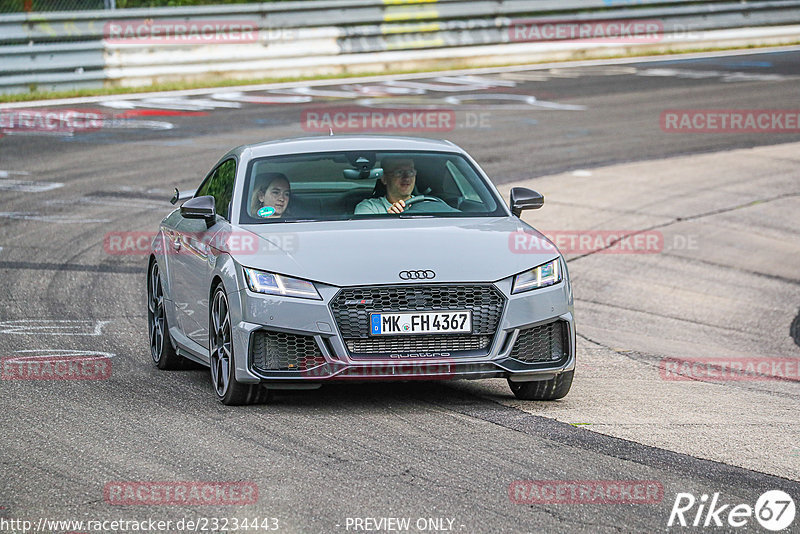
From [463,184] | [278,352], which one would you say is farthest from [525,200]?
[278,352]

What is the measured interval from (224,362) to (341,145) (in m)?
1.90

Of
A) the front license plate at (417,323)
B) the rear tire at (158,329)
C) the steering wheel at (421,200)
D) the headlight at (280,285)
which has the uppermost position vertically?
the steering wheel at (421,200)

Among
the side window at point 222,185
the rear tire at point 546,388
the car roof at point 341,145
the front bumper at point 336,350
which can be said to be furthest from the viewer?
the car roof at point 341,145

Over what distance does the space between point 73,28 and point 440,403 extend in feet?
63.3

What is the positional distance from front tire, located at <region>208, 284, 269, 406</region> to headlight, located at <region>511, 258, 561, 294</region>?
1583 millimetres

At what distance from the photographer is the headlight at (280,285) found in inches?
305

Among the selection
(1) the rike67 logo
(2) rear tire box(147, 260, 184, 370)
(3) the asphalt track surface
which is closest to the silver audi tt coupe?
(3) the asphalt track surface

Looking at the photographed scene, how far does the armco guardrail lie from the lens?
25641 millimetres

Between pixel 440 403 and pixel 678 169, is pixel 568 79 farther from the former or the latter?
pixel 440 403

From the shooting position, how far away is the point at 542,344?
26.5 ft

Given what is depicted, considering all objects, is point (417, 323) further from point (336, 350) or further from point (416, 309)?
point (336, 350)

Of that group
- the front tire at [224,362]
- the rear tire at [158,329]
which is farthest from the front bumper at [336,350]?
the rear tire at [158,329]

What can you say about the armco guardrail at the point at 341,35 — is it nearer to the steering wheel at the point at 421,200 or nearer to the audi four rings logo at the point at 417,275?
the steering wheel at the point at 421,200

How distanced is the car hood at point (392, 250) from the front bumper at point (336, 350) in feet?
0.54
